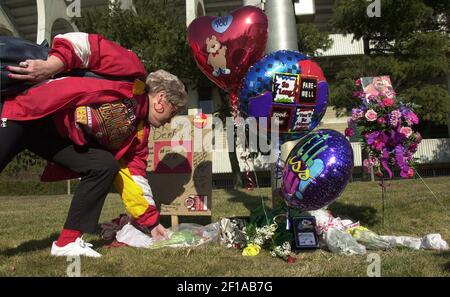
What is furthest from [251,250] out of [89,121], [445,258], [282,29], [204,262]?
[282,29]

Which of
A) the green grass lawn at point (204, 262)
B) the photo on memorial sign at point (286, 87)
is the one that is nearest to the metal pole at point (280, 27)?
the photo on memorial sign at point (286, 87)

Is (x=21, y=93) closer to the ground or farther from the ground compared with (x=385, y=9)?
closer to the ground

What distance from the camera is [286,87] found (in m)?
3.58

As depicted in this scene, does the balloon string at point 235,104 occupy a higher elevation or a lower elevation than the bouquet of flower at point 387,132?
higher

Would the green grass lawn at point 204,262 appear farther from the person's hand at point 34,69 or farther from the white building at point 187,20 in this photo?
the white building at point 187,20

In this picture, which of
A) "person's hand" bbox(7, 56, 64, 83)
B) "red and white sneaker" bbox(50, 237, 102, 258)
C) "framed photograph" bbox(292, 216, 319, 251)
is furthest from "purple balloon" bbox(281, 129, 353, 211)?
"person's hand" bbox(7, 56, 64, 83)

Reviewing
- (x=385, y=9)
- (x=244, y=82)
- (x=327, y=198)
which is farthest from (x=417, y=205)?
(x=385, y=9)

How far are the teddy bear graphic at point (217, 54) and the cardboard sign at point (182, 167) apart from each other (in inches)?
35.6

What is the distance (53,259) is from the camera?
312cm

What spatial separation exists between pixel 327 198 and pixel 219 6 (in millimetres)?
19358

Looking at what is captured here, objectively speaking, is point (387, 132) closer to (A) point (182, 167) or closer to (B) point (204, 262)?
(A) point (182, 167)

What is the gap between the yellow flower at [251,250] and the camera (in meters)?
3.35

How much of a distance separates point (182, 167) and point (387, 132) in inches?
83.3
